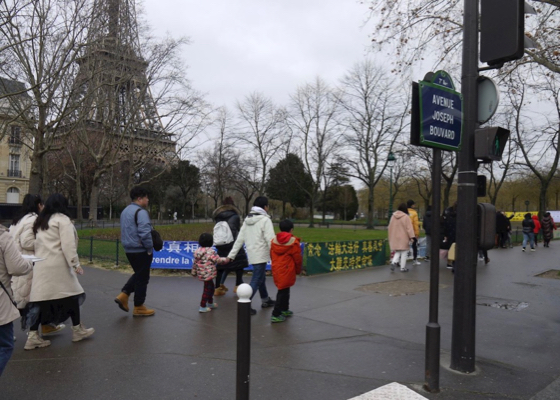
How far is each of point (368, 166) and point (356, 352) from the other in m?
35.8

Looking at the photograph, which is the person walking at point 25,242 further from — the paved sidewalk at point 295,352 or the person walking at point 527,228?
the person walking at point 527,228

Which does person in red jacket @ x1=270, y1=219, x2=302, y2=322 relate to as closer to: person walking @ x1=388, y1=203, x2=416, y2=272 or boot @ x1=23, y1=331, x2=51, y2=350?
boot @ x1=23, y1=331, x2=51, y2=350

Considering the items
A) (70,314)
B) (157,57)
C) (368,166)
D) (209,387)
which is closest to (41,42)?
(157,57)

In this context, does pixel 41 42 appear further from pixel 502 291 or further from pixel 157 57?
pixel 502 291

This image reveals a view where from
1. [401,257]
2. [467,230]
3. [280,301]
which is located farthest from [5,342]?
[401,257]

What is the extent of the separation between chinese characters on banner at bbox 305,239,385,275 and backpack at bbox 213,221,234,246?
111 inches

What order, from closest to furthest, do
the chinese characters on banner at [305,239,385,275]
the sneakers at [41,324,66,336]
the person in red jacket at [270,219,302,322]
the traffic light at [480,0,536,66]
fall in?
the traffic light at [480,0,536,66], the sneakers at [41,324,66,336], the person in red jacket at [270,219,302,322], the chinese characters on banner at [305,239,385,275]

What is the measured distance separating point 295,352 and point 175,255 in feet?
21.4

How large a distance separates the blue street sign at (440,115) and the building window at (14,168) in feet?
227

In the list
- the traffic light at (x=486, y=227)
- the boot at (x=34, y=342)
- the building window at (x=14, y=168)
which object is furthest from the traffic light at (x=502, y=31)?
the building window at (x=14, y=168)

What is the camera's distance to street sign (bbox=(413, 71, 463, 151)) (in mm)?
4207

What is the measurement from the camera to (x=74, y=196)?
57.3m

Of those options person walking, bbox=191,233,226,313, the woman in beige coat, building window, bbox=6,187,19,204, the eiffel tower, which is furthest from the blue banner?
building window, bbox=6,187,19,204

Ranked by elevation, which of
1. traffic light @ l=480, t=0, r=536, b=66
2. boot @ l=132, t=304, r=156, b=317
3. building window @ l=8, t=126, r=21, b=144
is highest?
building window @ l=8, t=126, r=21, b=144
